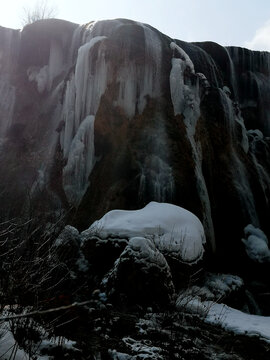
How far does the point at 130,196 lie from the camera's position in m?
10.2

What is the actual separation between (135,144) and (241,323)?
6391 millimetres

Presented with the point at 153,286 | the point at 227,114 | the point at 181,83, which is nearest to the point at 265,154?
the point at 227,114

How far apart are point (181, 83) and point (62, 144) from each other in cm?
415

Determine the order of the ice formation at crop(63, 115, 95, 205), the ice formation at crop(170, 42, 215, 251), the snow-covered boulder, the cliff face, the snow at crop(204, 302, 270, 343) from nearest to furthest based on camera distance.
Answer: the snow at crop(204, 302, 270, 343), the snow-covered boulder, the cliff face, the ice formation at crop(63, 115, 95, 205), the ice formation at crop(170, 42, 215, 251)

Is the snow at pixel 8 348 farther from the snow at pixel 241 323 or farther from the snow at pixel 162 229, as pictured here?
the snow at pixel 162 229

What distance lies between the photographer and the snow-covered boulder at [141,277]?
5465 millimetres

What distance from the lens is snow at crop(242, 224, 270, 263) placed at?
10914 mm

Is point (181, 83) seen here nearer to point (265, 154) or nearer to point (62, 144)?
point (62, 144)

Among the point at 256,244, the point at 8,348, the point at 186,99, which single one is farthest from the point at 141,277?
the point at 186,99

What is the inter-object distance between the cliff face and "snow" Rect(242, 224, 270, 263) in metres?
0.24

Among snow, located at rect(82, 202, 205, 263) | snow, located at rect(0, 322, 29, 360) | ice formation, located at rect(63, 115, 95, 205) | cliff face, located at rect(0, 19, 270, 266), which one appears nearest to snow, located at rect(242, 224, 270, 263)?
cliff face, located at rect(0, 19, 270, 266)

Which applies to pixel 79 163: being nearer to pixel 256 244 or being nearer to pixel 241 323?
pixel 256 244

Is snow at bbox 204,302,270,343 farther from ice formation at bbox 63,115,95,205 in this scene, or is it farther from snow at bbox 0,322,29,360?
ice formation at bbox 63,115,95,205

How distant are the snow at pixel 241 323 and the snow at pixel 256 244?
15.8ft
